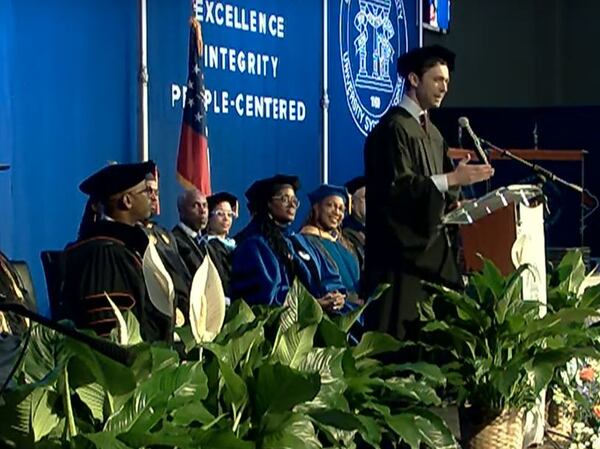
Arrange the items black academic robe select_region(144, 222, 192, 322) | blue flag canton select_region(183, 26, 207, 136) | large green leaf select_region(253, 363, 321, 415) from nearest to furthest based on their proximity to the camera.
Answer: large green leaf select_region(253, 363, 321, 415)
black academic robe select_region(144, 222, 192, 322)
blue flag canton select_region(183, 26, 207, 136)

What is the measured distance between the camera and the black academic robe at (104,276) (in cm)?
396

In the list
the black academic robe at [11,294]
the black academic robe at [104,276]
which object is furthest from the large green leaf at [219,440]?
the black academic robe at [104,276]

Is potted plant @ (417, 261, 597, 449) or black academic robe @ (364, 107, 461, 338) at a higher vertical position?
black academic robe @ (364, 107, 461, 338)

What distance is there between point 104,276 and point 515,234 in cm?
130

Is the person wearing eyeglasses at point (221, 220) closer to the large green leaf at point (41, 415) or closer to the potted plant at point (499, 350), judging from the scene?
the potted plant at point (499, 350)

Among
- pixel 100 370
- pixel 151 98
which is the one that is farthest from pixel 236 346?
pixel 151 98

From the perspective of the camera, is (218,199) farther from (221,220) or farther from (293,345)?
(293,345)

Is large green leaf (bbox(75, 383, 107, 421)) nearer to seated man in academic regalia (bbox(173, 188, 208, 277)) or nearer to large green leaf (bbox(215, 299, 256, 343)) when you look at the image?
large green leaf (bbox(215, 299, 256, 343))

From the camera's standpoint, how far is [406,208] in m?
3.98

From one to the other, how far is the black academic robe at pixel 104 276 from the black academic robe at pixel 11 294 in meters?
0.94

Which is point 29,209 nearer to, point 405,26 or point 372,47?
point 372,47

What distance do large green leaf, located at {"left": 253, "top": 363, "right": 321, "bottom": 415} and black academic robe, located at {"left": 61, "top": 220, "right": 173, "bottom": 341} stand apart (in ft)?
6.50

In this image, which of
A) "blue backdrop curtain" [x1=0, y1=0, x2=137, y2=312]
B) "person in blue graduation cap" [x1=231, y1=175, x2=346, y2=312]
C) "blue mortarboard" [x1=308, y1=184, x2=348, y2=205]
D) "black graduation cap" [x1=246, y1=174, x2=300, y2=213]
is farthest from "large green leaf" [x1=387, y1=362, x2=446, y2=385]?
"blue mortarboard" [x1=308, y1=184, x2=348, y2=205]

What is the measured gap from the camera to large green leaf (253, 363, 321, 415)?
1.87 m
